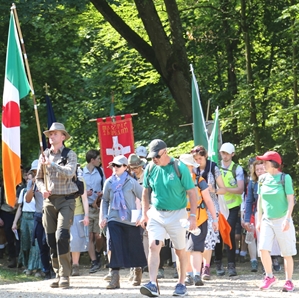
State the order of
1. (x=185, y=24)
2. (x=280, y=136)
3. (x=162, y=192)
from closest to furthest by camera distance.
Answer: (x=162, y=192) < (x=280, y=136) < (x=185, y=24)

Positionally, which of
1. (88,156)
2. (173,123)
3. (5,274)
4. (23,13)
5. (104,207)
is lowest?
(5,274)

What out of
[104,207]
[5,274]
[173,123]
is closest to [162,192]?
[104,207]

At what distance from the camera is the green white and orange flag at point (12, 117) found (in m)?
12.0

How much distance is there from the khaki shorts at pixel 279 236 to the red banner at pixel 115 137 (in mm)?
6680

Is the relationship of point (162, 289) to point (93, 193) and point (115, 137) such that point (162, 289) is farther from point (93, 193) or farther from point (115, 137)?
point (115, 137)

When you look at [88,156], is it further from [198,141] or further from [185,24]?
[185,24]

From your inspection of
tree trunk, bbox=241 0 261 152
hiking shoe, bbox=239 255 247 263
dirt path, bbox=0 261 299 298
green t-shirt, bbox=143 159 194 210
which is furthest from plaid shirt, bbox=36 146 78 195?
tree trunk, bbox=241 0 261 152

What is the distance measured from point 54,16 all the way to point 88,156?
224 inches

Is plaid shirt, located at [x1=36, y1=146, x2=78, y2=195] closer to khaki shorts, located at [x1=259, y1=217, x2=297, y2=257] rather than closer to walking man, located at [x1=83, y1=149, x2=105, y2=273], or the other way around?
khaki shorts, located at [x1=259, y1=217, x2=297, y2=257]

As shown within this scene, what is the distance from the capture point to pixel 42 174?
12.1m

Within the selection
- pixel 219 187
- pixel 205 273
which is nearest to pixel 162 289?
pixel 205 273

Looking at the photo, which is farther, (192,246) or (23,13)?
(23,13)

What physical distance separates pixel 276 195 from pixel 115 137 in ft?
23.4

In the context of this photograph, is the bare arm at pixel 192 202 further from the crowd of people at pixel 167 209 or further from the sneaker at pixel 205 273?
the sneaker at pixel 205 273
